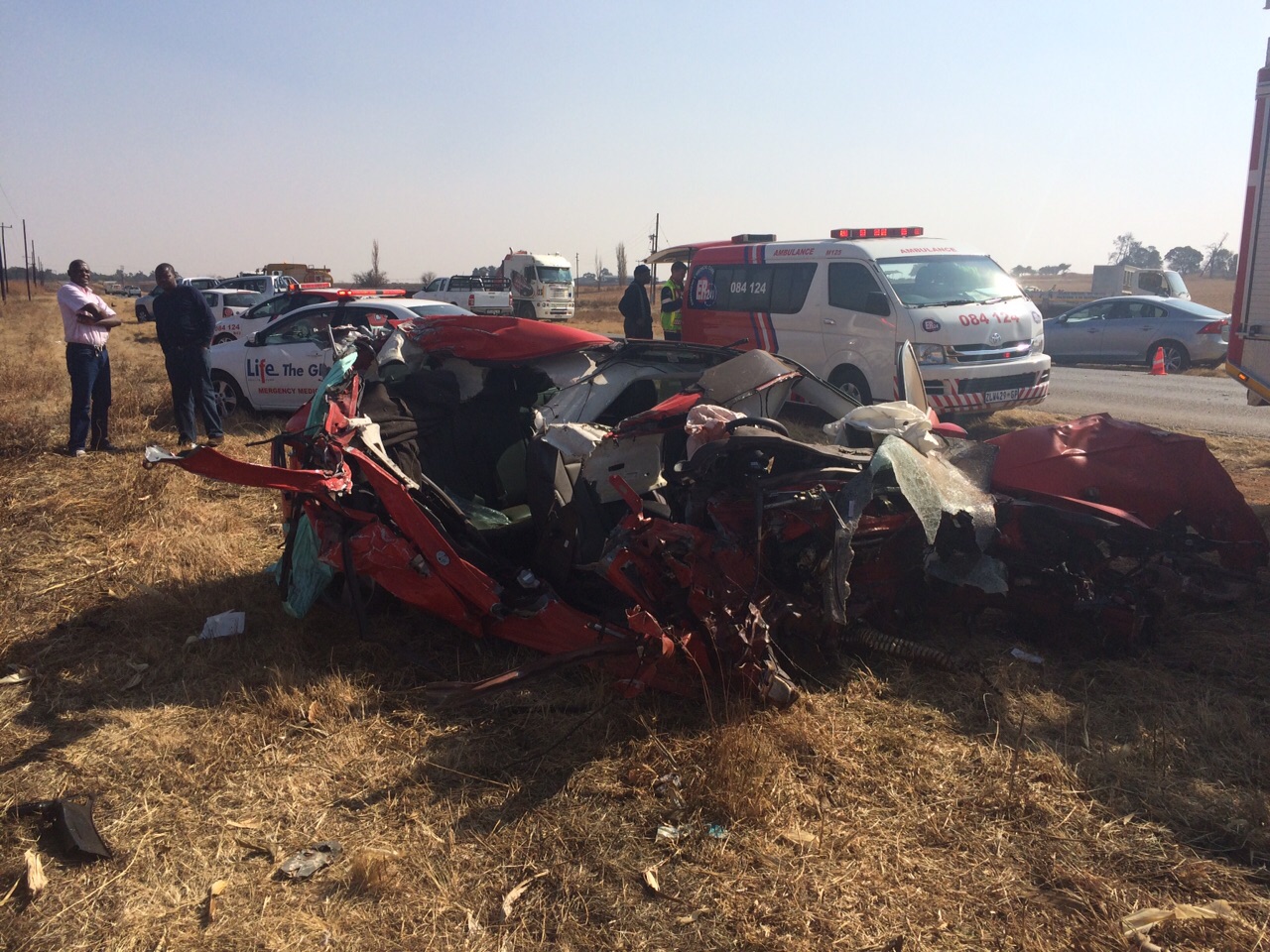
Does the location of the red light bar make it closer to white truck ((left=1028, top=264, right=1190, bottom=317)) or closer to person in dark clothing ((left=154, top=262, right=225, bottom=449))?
person in dark clothing ((left=154, top=262, right=225, bottom=449))

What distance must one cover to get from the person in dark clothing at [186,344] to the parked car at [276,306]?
3185 millimetres

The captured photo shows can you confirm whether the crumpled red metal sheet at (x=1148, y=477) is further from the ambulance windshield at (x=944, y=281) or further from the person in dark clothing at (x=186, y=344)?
the person in dark clothing at (x=186, y=344)

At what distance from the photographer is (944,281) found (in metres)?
9.26

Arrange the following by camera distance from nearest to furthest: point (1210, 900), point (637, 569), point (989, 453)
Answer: point (1210, 900), point (637, 569), point (989, 453)

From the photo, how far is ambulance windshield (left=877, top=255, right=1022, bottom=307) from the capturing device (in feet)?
29.7

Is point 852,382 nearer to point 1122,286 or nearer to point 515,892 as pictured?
Answer: point 515,892

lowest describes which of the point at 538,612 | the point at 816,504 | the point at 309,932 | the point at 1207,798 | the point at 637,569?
the point at 309,932

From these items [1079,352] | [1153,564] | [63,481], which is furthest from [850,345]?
[1079,352]

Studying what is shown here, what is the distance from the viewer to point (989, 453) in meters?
4.63

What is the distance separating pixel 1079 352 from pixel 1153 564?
50.3 feet

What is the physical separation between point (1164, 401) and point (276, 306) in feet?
43.7

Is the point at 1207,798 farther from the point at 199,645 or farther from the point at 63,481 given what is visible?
the point at 63,481

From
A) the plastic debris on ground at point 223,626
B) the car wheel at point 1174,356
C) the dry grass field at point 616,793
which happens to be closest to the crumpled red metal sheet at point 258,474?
the dry grass field at point 616,793

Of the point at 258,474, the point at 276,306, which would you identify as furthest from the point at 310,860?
the point at 276,306
